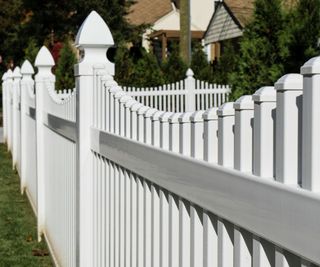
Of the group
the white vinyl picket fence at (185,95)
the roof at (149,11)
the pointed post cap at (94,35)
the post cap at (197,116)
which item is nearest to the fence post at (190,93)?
the white vinyl picket fence at (185,95)

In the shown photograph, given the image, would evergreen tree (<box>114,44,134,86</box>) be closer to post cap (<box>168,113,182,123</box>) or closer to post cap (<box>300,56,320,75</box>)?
post cap (<box>168,113,182,123</box>)

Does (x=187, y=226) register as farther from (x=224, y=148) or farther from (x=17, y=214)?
(x=17, y=214)

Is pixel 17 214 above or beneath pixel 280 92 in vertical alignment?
beneath

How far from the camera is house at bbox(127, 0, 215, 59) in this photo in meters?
36.1

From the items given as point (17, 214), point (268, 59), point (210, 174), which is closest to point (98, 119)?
point (210, 174)

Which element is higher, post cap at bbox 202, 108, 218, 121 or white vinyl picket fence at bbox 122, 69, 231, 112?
post cap at bbox 202, 108, 218, 121

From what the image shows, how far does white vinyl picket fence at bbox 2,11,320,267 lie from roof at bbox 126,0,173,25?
107 feet

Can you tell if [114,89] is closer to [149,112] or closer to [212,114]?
[149,112]

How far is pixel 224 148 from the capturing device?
190cm

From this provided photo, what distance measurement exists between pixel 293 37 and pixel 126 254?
808 cm

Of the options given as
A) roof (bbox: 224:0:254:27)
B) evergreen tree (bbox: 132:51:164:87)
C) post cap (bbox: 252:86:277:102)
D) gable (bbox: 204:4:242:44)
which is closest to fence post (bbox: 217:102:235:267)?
post cap (bbox: 252:86:277:102)

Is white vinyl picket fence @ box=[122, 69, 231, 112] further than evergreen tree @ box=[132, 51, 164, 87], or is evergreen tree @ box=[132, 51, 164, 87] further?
evergreen tree @ box=[132, 51, 164, 87]

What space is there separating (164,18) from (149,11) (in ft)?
4.29

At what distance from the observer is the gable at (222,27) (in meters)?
27.5
